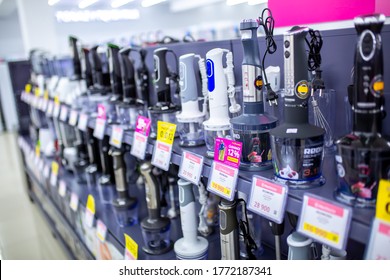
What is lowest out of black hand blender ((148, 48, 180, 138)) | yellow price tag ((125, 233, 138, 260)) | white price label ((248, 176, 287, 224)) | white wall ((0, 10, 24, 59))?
yellow price tag ((125, 233, 138, 260))

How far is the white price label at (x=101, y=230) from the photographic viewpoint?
157 cm

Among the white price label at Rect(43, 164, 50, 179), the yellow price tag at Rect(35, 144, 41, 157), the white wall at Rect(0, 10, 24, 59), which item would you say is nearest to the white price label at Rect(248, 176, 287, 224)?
the white price label at Rect(43, 164, 50, 179)

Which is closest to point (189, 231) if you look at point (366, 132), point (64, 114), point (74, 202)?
point (366, 132)

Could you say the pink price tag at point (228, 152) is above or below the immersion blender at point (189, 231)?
above

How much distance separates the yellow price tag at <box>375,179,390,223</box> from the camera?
57 cm

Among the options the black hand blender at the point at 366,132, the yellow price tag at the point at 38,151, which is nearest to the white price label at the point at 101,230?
the black hand blender at the point at 366,132

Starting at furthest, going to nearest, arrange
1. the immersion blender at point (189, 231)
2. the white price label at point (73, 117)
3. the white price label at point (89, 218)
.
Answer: the white price label at point (73, 117) < the white price label at point (89, 218) < the immersion blender at point (189, 231)

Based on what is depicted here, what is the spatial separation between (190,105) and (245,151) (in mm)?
313

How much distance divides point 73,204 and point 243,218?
1183 mm

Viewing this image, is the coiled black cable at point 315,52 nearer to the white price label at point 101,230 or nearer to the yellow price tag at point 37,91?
the white price label at point 101,230

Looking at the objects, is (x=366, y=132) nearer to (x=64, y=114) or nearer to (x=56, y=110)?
(x=64, y=114)

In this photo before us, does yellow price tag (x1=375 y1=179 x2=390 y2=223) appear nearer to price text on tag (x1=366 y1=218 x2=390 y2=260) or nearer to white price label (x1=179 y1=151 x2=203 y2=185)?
price text on tag (x1=366 y1=218 x2=390 y2=260)

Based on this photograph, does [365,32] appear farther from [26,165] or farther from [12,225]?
[26,165]

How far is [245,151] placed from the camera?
2.86ft
